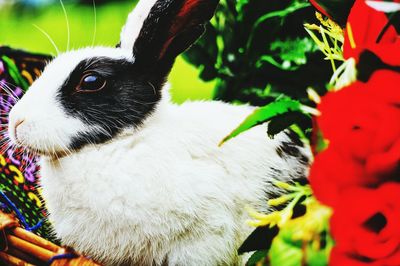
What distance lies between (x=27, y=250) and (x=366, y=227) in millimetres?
318

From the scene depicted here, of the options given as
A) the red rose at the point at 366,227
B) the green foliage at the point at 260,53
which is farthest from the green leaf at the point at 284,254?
the green foliage at the point at 260,53

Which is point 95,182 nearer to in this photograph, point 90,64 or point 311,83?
point 90,64

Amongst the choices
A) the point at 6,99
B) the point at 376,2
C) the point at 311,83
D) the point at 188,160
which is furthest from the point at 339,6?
the point at 6,99

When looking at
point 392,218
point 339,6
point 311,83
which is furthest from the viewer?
point 311,83

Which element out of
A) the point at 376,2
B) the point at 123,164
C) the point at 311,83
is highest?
the point at 376,2

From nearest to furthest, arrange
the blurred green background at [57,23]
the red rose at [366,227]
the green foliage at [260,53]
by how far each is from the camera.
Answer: the red rose at [366,227] → the green foliage at [260,53] → the blurred green background at [57,23]

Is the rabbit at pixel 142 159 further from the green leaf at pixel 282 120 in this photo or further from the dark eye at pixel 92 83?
the green leaf at pixel 282 120

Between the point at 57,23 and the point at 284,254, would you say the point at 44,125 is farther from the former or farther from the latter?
the point at 57,23

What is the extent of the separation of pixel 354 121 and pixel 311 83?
41 cm

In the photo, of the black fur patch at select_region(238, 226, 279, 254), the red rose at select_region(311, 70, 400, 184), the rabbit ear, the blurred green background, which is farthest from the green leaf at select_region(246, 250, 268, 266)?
the blurred green background

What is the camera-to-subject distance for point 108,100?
1.64 feet

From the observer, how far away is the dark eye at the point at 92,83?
50cm

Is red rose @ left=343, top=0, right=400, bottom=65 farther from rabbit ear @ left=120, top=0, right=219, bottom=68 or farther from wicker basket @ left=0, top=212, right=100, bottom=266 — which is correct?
wicker basket @ left=0, top=212, right=100, bottom=266

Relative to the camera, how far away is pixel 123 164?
0.48 metres
